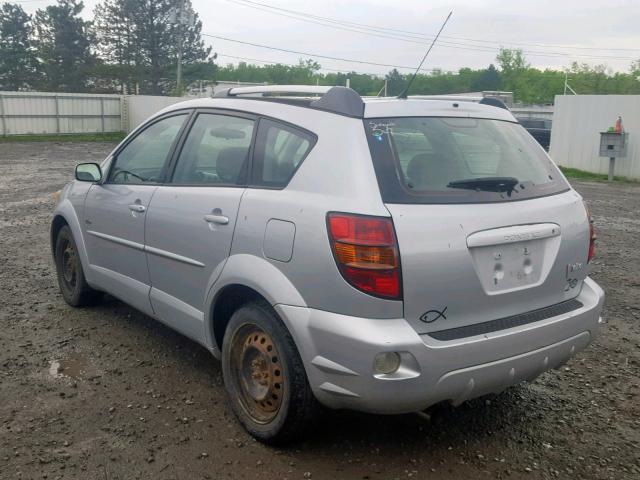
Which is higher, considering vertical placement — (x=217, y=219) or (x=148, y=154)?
(x=148, y=154)

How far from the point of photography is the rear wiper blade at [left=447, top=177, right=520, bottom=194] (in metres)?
3.22

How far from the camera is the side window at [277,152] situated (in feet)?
11.1

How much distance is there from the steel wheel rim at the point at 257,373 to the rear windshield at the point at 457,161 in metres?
1.01

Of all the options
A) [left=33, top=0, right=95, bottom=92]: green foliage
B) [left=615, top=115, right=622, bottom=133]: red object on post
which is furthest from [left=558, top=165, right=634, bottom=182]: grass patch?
[left=33, top=0, right=95, bottom=92]: green foliage

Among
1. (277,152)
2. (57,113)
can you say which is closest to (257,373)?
(277,152)

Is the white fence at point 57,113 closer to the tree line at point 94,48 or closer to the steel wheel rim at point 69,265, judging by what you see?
the tree line at point 94,48

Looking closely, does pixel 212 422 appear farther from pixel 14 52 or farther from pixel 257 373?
pixel 14 52

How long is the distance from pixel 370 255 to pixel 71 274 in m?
3.56

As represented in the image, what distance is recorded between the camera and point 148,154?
467 cm

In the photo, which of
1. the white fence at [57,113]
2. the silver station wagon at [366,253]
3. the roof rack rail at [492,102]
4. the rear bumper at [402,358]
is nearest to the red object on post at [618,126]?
the roof rack rail at [492,102]

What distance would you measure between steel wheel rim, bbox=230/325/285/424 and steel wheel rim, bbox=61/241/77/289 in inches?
97.0

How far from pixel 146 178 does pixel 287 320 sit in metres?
1.92

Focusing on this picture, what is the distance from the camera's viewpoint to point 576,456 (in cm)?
335

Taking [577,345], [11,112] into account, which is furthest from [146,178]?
[11,112]
